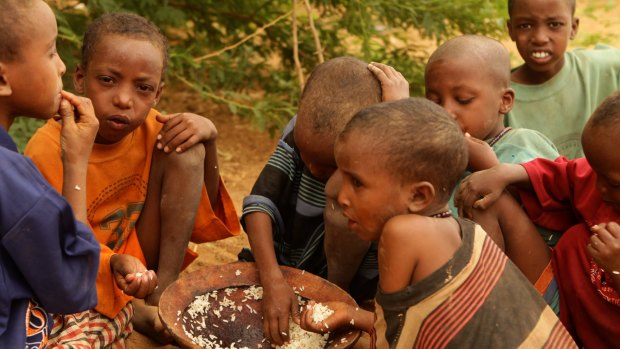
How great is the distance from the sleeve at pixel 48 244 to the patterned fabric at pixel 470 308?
0.86m

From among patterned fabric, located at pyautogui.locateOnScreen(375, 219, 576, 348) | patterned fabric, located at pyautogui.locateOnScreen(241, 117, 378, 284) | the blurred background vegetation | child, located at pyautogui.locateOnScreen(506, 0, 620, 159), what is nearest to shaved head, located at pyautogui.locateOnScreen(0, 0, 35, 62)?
patterned fabric, located at pyautogui.locateOnScreen(241, 117, 378, 284)

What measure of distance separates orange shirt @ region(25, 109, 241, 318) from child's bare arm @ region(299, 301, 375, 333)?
72 centimetres

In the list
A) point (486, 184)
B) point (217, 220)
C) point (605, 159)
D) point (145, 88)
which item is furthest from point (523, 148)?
point (145, 88)

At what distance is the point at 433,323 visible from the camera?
216 centimetres

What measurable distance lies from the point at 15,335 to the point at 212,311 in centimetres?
84

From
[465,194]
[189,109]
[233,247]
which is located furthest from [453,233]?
[189,109]

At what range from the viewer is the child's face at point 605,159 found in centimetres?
247

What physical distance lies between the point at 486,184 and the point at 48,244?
1.50 meters

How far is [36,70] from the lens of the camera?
227 cm

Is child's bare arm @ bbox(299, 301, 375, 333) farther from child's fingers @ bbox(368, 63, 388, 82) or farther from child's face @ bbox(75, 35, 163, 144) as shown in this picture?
child's face @ bbox(75, 35, 163, 144)

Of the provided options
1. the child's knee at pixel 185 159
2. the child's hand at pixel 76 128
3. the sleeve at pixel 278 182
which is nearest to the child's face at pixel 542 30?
the sleeve at pixel 278 182

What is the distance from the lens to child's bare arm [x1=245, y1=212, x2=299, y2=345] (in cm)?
274

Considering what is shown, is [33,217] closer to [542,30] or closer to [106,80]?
[106,80]

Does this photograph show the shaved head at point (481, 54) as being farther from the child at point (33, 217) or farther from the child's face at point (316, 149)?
the child at point (33, 217)
